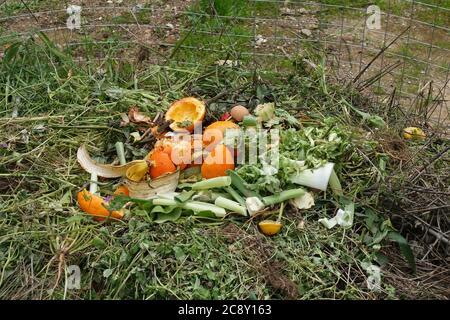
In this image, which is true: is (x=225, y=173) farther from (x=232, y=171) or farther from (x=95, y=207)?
(x=95, y=207)

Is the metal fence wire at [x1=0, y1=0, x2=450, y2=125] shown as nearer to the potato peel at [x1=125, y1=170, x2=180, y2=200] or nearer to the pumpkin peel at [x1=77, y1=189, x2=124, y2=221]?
the potato peel at [x1=125, y1=170, x2=180, y2=200]

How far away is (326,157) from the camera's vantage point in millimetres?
2535

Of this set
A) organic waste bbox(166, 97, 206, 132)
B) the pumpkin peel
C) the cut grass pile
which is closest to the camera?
the cut grass pile

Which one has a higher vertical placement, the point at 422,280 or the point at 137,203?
the point at 137,203

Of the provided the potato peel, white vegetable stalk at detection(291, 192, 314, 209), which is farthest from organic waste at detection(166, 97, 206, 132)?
white vegetable stalk at detection(291, 192, 314, 209)

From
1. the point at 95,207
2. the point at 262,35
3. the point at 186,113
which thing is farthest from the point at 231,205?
the point at 262,35

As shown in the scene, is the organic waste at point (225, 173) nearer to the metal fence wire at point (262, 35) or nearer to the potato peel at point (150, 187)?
the potato peel at point (150, 187)

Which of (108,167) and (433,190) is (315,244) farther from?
(108,167)

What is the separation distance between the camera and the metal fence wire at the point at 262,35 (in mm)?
3459

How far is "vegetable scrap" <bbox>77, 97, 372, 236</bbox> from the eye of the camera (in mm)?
2393

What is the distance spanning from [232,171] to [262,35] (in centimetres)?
176

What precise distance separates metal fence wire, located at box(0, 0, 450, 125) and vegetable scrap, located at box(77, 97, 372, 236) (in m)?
0.61
